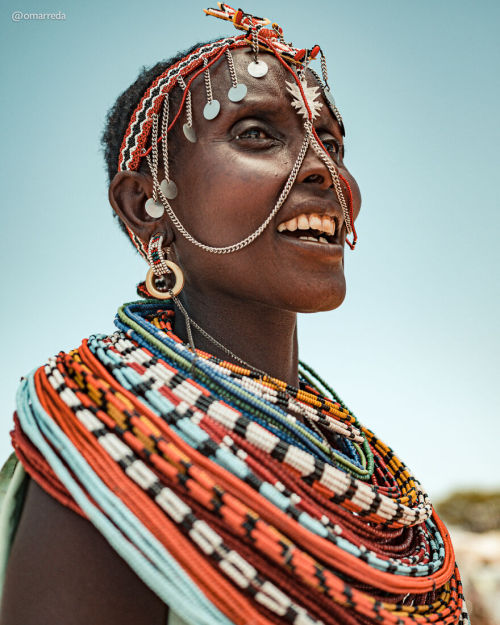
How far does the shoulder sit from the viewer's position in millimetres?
1564

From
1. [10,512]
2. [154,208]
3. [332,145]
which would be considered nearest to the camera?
[10,512]

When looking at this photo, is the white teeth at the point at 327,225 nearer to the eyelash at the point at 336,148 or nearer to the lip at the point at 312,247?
the lip at the point at 312,247

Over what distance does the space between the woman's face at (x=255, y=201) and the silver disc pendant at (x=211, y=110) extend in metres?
0.02

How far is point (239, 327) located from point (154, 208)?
0.58m

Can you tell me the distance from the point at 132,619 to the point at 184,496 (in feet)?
1.11

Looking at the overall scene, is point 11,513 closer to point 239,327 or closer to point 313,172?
point 239,327

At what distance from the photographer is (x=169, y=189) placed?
2.43m

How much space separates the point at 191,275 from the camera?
7.93 ft

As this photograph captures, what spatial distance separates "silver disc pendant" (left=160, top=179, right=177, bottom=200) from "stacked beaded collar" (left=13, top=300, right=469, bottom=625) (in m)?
0.57

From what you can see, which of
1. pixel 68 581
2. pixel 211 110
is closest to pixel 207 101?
pixel 211 110

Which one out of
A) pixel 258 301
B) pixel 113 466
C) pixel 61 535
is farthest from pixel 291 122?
pixel 61 535

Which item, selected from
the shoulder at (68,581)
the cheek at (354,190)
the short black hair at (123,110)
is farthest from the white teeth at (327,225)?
the shoulder at (68,581)

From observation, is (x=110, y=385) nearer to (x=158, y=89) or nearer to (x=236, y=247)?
(x=236, y=247)

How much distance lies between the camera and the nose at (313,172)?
2275 mm
